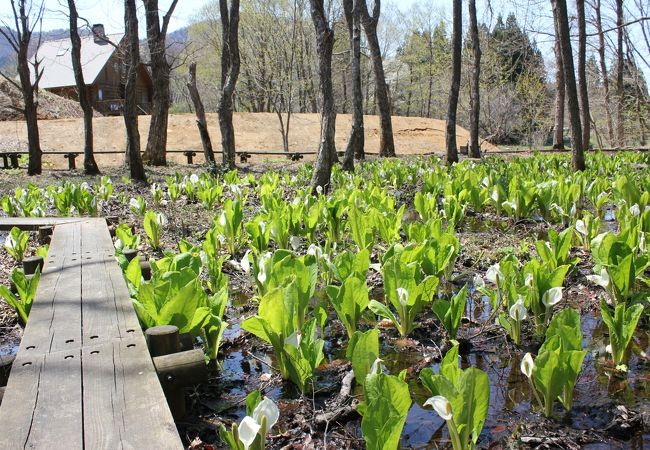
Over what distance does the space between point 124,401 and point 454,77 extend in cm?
1218

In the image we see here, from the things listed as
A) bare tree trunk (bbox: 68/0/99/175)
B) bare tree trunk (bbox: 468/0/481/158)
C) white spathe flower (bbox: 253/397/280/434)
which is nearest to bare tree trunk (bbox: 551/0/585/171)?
bare tree trunk (bbox: 468/0/481/158)

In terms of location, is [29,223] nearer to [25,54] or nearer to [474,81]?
[25,54]

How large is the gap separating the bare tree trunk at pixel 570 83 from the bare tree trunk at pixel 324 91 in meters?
3.35

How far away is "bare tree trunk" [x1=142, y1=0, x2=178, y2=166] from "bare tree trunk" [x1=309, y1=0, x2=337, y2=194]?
6858 millimetres

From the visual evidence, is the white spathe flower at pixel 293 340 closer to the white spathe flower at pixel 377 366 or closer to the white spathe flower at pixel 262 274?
the white spathe flower at pixel 377 366

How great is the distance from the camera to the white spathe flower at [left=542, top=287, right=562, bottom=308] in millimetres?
2736

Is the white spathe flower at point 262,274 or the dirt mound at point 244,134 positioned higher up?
the dirt mound at point 244,134

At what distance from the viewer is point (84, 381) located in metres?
1.95

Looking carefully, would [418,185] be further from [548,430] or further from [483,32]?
[483,32]

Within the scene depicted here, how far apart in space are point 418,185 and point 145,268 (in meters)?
6.60

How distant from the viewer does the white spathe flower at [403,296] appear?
2817mm

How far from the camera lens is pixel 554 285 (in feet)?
9.52

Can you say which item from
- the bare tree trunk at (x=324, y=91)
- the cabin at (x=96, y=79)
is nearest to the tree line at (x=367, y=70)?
the bare tree trunk at (x=324, y=91)

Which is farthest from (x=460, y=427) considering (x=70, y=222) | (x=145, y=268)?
(x=70, y=222)
